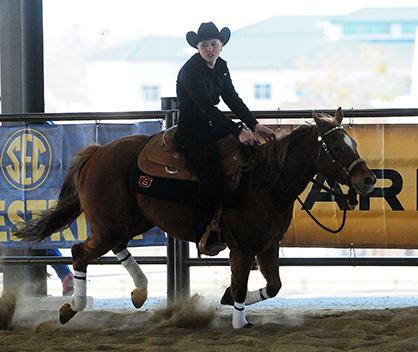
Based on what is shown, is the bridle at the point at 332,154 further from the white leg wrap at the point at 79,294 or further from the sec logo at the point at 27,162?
the sec logo at the point at 27,162

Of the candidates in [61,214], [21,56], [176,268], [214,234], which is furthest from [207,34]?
[21,56]

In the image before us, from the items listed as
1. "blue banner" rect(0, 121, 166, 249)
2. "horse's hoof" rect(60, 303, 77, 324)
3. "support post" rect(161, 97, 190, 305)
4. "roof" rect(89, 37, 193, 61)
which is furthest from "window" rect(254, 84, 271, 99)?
"horse's hoof" rect(60, 303, 77, 324)

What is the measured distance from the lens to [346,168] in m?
3.56

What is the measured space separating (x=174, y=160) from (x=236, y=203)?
0.52 m

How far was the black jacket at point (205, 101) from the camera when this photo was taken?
3.86m

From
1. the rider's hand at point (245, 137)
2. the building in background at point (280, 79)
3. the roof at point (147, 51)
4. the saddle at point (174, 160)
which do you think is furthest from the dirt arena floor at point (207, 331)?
the roof at point (147, 51)

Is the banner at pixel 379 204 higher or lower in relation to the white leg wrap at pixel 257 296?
higher

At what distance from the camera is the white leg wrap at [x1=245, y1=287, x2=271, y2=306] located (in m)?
4.03

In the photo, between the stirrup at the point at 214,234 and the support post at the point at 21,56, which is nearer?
the stirrup at the point at 214,234

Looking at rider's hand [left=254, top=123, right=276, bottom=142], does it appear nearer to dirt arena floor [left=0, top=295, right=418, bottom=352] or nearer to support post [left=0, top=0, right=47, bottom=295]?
dirt arena floor [left=0, top=295, right=418, bottom=352]

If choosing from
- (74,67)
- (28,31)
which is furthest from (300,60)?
(28,31)

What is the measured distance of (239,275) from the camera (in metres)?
3.85

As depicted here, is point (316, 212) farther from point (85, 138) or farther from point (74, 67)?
point (74, 67)

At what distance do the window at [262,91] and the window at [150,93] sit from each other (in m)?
6.39
